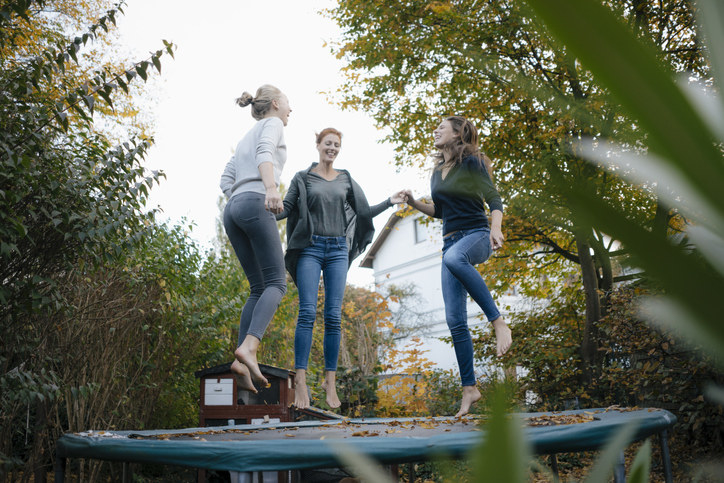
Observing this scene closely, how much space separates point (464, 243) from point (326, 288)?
883 millimetres

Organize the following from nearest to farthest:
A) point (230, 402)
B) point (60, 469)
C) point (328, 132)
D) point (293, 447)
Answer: point (293, 447) < point (60, 469) < point (328, 132) < point (230, 402)

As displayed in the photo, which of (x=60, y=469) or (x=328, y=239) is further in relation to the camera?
(x=328, y=239)

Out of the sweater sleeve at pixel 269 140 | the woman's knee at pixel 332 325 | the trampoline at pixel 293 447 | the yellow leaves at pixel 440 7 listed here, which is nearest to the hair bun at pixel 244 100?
the sweater sleeve at pixel 269 140

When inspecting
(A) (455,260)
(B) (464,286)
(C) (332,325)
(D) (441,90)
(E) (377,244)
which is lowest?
(C) (332,325)

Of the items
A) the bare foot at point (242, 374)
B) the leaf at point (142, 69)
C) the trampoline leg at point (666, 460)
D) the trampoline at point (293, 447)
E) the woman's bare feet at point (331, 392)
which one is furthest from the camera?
the woman's bare feet at point (331, 392)

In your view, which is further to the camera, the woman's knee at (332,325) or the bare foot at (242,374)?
the woman's knee at (332,325)

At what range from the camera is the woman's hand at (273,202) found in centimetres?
269

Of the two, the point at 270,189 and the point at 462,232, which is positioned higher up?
the point at 270,189

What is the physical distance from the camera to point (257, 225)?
284cm

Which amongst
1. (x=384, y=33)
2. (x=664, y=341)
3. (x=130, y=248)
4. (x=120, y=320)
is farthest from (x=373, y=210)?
(x=384, y=33)

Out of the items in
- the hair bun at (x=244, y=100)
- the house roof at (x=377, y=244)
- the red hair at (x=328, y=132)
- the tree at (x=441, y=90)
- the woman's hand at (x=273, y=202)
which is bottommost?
the woman's hand at (x=273, y=202)

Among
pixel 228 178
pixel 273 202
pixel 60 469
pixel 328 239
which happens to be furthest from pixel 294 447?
pixel 228 178

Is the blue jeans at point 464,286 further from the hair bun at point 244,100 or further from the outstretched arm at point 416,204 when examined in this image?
the hair bun at point 244,100

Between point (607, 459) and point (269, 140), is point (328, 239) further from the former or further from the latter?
point (607, 459)
